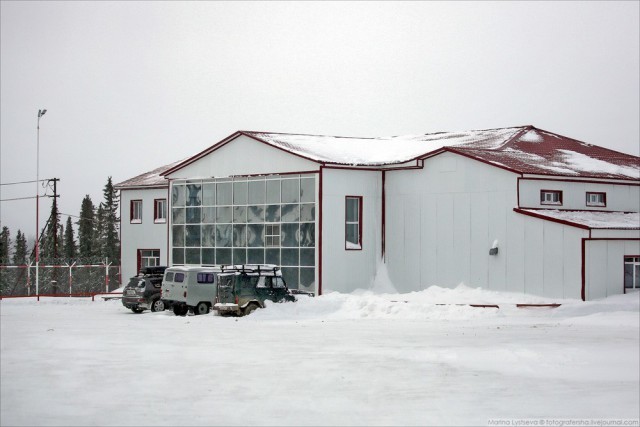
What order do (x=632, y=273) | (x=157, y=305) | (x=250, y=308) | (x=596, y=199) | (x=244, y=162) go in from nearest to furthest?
(x=250, y=308)
(x=632, y=273)
(x=157, y=305)
(x=596, y=199)
(x=244, y=162)

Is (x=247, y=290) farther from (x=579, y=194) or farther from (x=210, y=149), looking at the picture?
(x=579, y=194)

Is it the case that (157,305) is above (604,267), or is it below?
below

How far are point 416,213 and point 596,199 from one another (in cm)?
825

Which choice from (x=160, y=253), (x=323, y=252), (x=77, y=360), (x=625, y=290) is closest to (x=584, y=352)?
(x=77, y=360)

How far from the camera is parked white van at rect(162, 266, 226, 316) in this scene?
38656mm

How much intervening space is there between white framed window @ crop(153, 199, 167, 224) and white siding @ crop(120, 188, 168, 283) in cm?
19

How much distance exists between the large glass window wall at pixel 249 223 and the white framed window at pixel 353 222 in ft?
5.95

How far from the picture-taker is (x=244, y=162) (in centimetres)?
4906

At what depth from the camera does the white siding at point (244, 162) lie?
46656mm

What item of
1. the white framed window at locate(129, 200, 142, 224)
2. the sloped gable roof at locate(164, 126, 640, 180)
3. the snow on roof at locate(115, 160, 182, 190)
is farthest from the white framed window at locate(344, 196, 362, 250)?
the white framed window at locate(129, 200, 142, 224)

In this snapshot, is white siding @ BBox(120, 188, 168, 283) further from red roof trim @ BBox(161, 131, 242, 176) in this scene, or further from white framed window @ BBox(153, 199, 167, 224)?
red roof trim @ BBox(161, 131, 242, 176)

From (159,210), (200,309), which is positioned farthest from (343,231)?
(159,210)

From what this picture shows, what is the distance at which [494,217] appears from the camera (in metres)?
42.9

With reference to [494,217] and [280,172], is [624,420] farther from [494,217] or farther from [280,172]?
[280,172]
